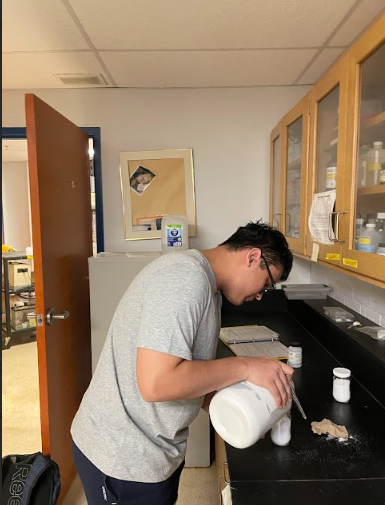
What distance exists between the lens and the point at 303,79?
230cm

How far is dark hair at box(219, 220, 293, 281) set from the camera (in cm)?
106

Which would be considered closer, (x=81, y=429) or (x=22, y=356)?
(x=81, y=429)

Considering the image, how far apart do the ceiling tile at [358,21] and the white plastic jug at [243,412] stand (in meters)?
1.43

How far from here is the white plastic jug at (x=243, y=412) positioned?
0.90 meters

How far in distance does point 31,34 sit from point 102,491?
175cm

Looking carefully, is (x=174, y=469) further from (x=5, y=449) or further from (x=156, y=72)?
(x=156, y=72)

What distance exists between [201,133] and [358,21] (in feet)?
3.70

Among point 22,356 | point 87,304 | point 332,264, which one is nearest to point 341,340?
point 332,264

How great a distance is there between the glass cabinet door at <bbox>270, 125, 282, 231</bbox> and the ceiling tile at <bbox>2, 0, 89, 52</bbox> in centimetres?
118

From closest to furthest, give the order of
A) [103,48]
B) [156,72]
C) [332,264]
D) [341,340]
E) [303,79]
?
[332,264] → [341,340] → [103,48] → [156,72] → [303,79]

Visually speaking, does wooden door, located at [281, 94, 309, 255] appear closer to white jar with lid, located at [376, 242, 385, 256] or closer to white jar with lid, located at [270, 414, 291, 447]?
white jar with lid, located at [376, 242, 385, 256]

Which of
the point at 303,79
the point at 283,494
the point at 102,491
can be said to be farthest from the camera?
the point at 303,79

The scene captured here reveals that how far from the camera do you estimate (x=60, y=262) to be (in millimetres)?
1921

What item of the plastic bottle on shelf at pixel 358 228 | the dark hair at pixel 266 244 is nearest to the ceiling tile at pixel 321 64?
the plastic bottle on shelf at pixel 358 228
